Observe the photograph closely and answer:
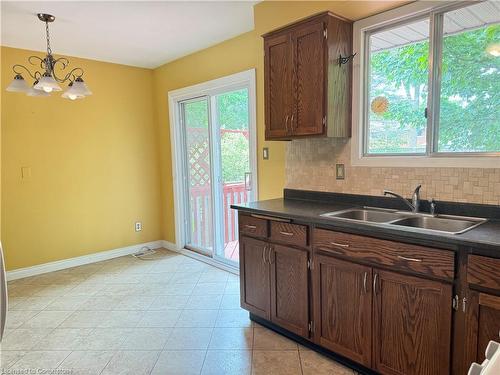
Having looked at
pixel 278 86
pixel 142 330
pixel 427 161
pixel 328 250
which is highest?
pixel 278 86

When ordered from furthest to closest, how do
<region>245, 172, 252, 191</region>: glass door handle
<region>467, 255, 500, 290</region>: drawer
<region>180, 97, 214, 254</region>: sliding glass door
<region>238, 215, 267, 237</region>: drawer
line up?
<region>180, 97, 214, 254</region>: sliding glass door < <region>245, 172, 252, 191</region>: glass door handle < <region>238, 215, 267, 237</region>: drawer < <region>467, 255, 500, 290</region>: drawer

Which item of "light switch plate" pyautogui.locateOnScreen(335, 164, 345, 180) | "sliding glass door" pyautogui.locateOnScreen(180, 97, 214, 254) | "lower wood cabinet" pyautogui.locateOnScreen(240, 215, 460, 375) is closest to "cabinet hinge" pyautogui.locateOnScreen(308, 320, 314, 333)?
"lower wood cabinet" pyautogui.locateOnScreen(240, 215, 460, 375)

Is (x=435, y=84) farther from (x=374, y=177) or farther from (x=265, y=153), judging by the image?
(x=265, y=153)

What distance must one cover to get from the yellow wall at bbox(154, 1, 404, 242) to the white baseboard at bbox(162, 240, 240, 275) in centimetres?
10

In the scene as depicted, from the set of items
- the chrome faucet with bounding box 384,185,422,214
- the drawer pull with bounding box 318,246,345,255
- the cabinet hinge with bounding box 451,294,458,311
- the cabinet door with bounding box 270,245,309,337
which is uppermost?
the chrome faucet with bounding box 384,185,422,214

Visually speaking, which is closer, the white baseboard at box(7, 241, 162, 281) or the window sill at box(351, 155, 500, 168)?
the window sill at box(351, 155, 500, 168)

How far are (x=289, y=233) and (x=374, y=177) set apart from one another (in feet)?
2.49

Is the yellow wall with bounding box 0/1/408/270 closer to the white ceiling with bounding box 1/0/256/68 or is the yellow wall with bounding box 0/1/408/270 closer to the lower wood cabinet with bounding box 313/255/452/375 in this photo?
the white ceiling with bounding box 1/0/256/68

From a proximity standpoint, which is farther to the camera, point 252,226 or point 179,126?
point 179,126

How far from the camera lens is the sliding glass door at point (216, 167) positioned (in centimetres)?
370

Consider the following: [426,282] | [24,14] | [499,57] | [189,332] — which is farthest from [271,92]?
[24,14]

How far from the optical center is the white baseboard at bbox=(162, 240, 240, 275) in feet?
12.5

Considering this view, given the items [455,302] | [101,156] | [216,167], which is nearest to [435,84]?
[455,302]

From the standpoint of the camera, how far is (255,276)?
2521 millimetres
